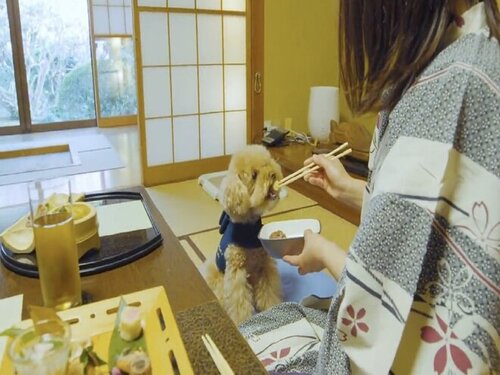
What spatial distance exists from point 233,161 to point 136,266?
96 cm

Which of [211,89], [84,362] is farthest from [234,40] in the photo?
[84,362]

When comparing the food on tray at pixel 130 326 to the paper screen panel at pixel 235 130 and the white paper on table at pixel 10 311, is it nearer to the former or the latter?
the white paper on table at pixel 10 311

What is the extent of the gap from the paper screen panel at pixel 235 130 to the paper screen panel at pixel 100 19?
278 cm

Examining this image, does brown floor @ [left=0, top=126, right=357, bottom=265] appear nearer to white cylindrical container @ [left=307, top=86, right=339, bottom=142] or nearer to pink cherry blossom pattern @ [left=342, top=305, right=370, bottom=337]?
white cylindrical container @ [left=307, top=86, right=339, bottom=142]

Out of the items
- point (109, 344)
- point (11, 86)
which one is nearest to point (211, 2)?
point (11, 86)

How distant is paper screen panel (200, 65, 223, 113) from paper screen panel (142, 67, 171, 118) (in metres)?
0.31

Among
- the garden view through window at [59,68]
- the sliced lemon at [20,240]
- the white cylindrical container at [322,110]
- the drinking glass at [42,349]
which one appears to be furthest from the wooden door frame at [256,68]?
the drinking glass at [42,349]

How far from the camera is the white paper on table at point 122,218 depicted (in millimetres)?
1127

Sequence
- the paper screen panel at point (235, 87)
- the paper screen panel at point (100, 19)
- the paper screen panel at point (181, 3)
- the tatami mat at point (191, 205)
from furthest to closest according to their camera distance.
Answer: the paper screen panel at point (100, 19)
the paper screen panel at point (235, 87)
the paper screen panel at point (181, 3)
the tatami mat at point (191, 205)

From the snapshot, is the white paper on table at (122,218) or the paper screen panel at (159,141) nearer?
the white paper on table at (122,218)

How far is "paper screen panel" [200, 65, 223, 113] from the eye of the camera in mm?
3902

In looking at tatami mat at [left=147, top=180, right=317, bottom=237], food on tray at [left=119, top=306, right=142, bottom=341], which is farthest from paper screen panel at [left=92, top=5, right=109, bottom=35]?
food on tray at [left=119, top=306, right=142, bottom=341]

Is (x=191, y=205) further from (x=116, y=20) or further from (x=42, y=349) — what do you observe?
(x=116, y=20)

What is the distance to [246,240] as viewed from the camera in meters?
1.86
